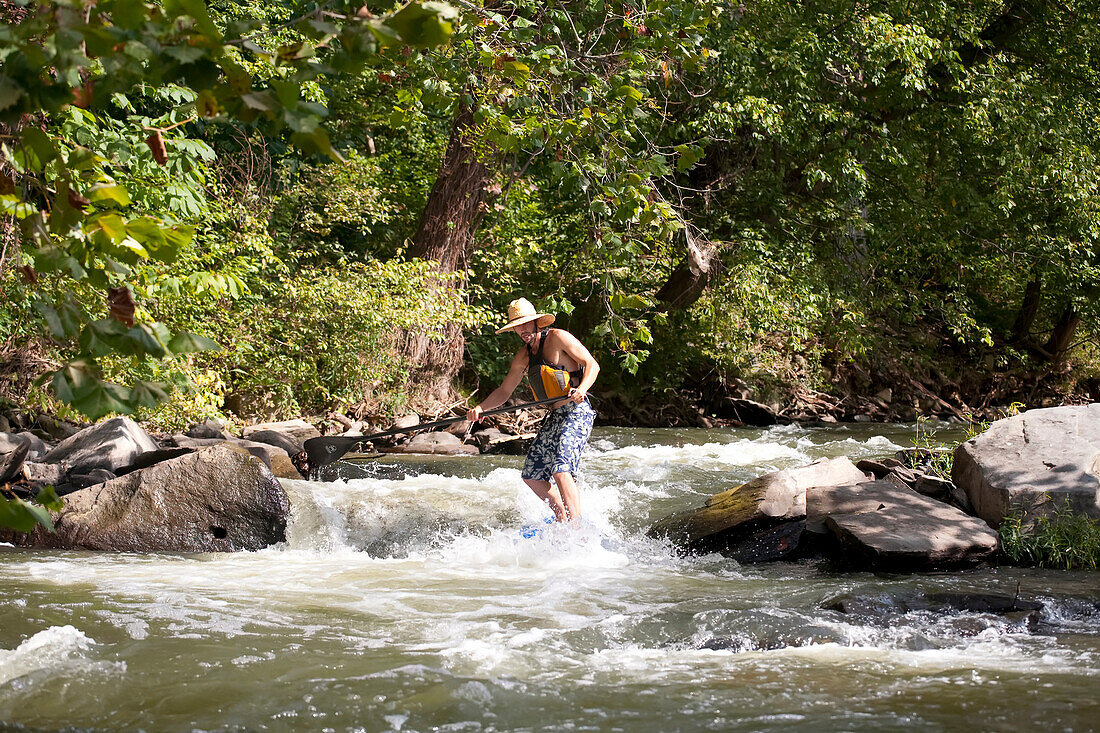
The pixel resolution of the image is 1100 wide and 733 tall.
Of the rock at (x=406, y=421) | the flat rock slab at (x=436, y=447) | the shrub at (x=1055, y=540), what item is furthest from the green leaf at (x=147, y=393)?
the rock at (x=406, y=421)

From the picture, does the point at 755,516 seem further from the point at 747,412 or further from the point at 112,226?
the point at 747,412

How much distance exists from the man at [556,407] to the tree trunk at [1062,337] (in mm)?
16081

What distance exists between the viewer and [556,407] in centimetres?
724

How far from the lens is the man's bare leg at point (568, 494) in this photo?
7105 mm

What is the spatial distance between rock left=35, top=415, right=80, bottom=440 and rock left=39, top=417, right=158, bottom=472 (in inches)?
69.4

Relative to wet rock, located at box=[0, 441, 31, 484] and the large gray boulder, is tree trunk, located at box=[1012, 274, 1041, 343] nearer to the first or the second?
the large gray boulder

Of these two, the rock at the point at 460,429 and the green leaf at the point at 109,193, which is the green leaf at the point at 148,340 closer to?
the green leaf at the point at 109,193

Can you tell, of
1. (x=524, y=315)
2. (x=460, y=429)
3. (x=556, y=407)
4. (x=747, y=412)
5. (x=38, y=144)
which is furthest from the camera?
(x=747, y=412)

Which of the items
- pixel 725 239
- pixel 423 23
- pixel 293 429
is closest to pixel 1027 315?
pixel 725 239

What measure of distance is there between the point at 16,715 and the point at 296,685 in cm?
98

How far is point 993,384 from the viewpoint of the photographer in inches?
787

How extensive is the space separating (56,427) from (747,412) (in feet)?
35.0

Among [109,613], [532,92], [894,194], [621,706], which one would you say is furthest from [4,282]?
[894,194]

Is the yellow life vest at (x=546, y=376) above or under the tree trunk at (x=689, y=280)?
under
